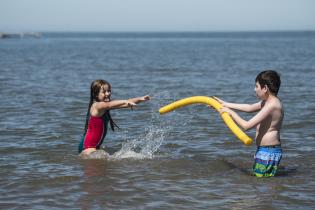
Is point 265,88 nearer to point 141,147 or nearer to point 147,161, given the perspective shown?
point 147,161

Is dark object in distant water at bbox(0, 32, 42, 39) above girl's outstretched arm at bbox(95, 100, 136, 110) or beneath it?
beneath

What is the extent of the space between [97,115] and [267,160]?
2895 millimetres

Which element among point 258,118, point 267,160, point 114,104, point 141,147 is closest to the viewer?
point 258,118

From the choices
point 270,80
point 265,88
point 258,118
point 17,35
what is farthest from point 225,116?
point 17,35

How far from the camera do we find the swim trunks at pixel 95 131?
8.83 meters

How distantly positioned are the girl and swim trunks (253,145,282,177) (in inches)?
90.3

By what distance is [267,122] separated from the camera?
23.5 ft

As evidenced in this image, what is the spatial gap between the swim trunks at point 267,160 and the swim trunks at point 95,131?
8.76ft

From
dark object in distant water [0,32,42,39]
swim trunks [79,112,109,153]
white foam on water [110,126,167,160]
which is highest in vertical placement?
swim trunks [79,112,109,153]

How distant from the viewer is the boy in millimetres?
7031

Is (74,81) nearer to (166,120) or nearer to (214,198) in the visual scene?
(166,120)

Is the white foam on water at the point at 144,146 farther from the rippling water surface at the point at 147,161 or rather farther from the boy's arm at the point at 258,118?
the boy's arm at the point at 258,118

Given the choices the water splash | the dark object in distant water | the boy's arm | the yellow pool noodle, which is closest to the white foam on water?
the water splash

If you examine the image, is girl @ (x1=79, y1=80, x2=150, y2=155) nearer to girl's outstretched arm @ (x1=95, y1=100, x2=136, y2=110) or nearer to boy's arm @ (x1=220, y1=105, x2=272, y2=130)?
girl's outstretched arm @ (x1=95, y1=100, x2=136, y2=110)
